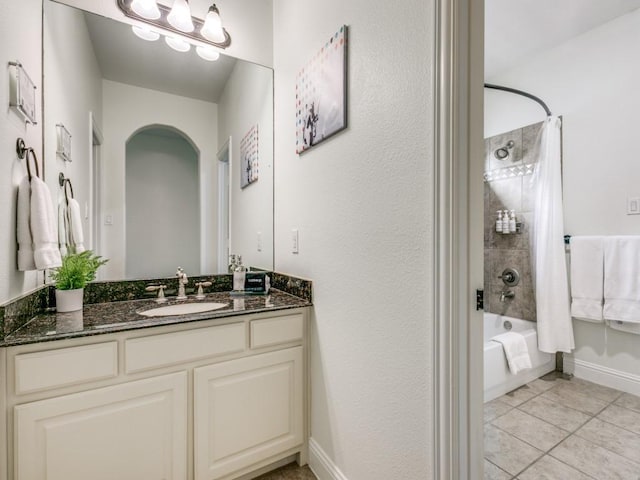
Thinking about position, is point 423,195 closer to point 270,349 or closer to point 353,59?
point 353,59

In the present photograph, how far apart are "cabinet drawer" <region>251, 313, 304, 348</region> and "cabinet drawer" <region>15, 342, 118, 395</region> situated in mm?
542

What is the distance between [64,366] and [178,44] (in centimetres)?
170

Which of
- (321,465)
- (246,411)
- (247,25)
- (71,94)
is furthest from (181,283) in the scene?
(247,25)

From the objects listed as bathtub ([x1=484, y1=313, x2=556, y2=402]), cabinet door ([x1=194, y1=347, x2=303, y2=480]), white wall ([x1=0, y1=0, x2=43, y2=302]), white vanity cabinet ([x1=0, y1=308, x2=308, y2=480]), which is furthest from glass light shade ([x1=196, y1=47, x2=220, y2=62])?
bathtub ([x1=484, y1=313, x2=556, y2=402])

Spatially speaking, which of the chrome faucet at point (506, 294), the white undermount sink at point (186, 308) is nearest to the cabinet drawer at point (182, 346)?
the white undermount sink at point (186, 308)

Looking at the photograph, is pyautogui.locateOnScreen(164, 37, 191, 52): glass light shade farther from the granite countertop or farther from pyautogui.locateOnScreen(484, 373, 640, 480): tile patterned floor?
pyautogui.locateOnScreen(484, 373, 640, 480): tile patterned floor

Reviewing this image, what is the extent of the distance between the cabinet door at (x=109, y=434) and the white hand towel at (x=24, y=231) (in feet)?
1.60

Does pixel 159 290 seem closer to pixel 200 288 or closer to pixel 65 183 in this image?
pixel 200 288

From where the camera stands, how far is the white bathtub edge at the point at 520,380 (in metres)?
2.06

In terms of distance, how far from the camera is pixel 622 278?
83.6 inches

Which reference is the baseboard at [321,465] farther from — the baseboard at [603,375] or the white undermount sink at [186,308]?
the baseboard at [603,375]

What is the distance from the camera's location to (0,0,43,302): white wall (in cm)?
100

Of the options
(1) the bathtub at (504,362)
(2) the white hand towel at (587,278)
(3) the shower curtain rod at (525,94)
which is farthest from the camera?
(3) the shower curtain rod at (525,94)

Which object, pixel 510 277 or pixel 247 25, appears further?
pixel 510 277
